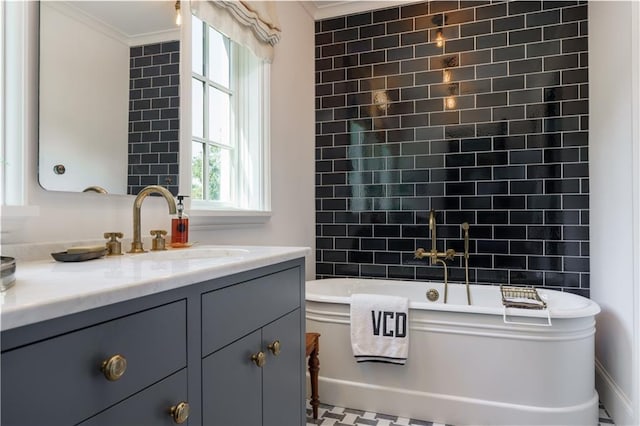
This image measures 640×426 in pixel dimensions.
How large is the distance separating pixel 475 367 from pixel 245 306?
1.61 meters

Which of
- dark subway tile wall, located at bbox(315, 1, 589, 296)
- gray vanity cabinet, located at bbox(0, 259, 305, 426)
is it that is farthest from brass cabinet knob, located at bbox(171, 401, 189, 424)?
dark subway tile wall, located at bbox(315, 1, 589, 296)

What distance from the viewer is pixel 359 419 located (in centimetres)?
223

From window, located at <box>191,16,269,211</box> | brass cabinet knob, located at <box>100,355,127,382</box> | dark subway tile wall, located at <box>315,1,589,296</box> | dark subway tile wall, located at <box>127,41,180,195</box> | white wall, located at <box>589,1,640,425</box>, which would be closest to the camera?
brass cabinet knob, located at <box>100,355,127,382</box>

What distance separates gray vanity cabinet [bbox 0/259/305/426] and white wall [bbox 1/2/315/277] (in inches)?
24.0

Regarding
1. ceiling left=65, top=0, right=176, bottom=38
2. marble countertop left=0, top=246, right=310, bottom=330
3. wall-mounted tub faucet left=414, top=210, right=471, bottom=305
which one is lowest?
wall-mounted tub faucet left=414, top=210, right=471, bottom=305

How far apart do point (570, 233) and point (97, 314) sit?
9.95 ft

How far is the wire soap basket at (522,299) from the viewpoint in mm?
2171

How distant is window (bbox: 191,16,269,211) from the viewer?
210 cm

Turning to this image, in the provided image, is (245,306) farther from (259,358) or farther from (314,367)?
(314,367)

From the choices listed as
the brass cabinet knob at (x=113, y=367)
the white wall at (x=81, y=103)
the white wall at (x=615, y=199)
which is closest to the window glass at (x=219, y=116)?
the white wall at (x=81, y=103)

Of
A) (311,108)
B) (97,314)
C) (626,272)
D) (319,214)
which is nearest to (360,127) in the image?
(311,108)

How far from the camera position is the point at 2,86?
1.09 meters

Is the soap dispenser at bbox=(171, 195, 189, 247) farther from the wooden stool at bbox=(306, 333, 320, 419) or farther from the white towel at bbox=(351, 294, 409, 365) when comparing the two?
the white towel at bbox=(351, 294, 409, 365)

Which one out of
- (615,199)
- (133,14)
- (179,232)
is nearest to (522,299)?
(615,199)
